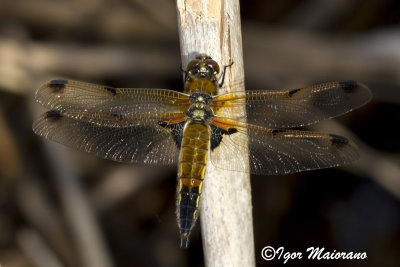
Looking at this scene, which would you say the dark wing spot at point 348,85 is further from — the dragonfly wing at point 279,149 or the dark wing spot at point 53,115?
the dark wing spot at point 53,115

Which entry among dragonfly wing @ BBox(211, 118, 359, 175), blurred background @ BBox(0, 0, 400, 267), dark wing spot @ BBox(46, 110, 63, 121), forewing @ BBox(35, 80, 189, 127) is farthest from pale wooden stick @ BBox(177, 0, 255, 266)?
blurred background @ BBox(0, 0, 400, 267)

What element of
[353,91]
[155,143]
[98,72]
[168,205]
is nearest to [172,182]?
[168,205]

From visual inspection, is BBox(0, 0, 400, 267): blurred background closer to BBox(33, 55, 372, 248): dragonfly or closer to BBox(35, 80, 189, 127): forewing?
BBox(33, 55, 372, 248): dragonfly

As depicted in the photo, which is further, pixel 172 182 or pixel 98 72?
pixel 172 182

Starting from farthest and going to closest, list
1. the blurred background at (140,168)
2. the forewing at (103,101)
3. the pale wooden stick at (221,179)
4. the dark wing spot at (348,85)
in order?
the blurred background at (140,168) < the forewing at (103,101) < the dark wing spot at (348,85) < the pale wooden stick at (221,179)

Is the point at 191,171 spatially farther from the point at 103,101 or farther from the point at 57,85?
the point at 57,85

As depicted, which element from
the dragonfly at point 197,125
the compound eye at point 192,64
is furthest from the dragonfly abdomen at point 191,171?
the compound eye at point 192,64

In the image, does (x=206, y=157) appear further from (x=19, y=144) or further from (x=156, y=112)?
(x=19, y=144)
